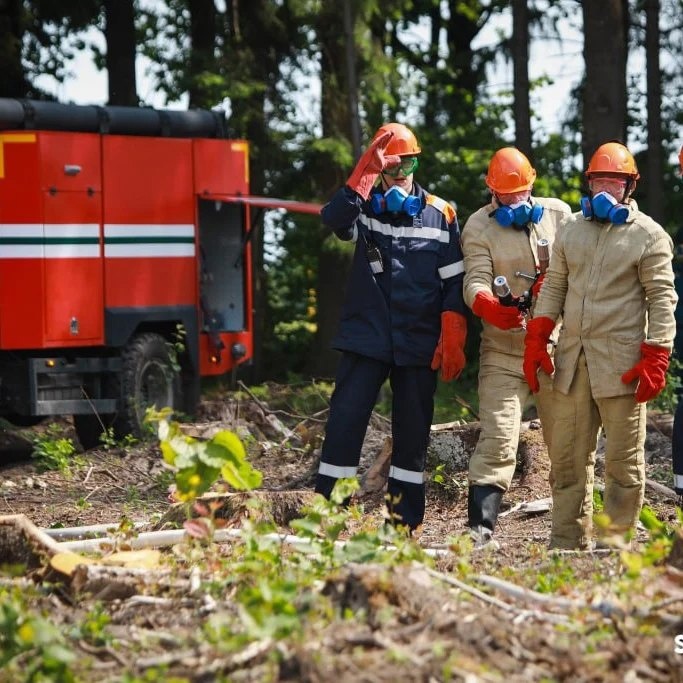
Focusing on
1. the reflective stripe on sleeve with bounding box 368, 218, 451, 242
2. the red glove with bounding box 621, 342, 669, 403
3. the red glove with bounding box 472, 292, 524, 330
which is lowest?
the red glove with bounding box 621, 342, 669, 403

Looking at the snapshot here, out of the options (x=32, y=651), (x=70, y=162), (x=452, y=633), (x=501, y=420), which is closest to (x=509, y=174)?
(x=501, y=420)

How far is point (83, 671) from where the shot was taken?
174 inches

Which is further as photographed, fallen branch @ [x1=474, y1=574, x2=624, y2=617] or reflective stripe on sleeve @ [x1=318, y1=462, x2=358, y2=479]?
reflective stripe on sleeve @ [x1=318, y1=462, x2=358, y2=479]

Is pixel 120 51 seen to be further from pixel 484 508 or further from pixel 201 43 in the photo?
pixel 484 508

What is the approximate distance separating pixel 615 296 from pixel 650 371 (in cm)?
40

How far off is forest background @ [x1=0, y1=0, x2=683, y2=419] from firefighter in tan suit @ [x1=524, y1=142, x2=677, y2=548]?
375 inches

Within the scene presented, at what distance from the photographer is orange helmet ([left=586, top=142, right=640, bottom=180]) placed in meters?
6.50

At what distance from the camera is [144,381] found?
488 inches

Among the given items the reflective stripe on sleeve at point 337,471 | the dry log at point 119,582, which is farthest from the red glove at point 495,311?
the dry log at point 119,582

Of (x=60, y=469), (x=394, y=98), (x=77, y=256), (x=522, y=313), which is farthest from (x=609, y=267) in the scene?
(x=394, y=98)

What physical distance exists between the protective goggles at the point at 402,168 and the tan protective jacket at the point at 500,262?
40 cm

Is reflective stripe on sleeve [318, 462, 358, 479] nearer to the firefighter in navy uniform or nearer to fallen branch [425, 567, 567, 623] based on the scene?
the firefighter in navy uniform

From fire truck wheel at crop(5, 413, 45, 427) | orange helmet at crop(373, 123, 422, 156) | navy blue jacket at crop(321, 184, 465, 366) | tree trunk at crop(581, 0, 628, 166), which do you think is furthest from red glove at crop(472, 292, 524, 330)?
tree trunk at crop(581, 0, 628, 166)

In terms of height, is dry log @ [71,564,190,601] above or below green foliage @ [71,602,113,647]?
above
